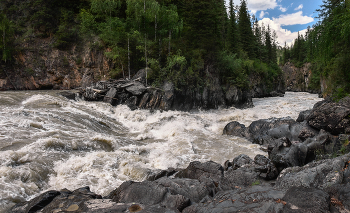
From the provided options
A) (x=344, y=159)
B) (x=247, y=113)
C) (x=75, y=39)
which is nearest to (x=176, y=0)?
(x=75, y=39)

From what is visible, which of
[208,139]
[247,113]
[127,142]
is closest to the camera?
[127,142]

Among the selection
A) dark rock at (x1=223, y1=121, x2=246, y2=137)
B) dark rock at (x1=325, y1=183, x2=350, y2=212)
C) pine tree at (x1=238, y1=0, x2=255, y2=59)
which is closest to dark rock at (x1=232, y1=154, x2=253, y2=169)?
dark rock at (x1=325, y1=183, x2=350, y2=212)

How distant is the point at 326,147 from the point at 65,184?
9636 millimetres

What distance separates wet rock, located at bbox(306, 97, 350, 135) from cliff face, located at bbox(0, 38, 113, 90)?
19.5 meters

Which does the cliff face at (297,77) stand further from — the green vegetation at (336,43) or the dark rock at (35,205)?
the dark rock at (35,205)

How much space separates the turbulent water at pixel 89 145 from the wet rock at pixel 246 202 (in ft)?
11.9

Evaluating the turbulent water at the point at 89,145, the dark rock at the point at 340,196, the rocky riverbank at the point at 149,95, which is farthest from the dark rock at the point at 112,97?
the dark rock at the point at 340,196

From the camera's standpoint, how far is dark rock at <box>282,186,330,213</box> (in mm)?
3092

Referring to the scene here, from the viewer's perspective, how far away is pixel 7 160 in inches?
259

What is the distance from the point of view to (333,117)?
9648 mm

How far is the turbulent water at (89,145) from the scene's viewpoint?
21.1ft

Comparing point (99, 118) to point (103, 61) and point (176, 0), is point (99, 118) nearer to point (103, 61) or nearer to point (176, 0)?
point (103, 61)

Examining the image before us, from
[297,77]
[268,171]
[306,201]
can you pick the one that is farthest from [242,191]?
[297,77]

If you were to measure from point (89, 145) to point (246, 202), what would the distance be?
7.61m
